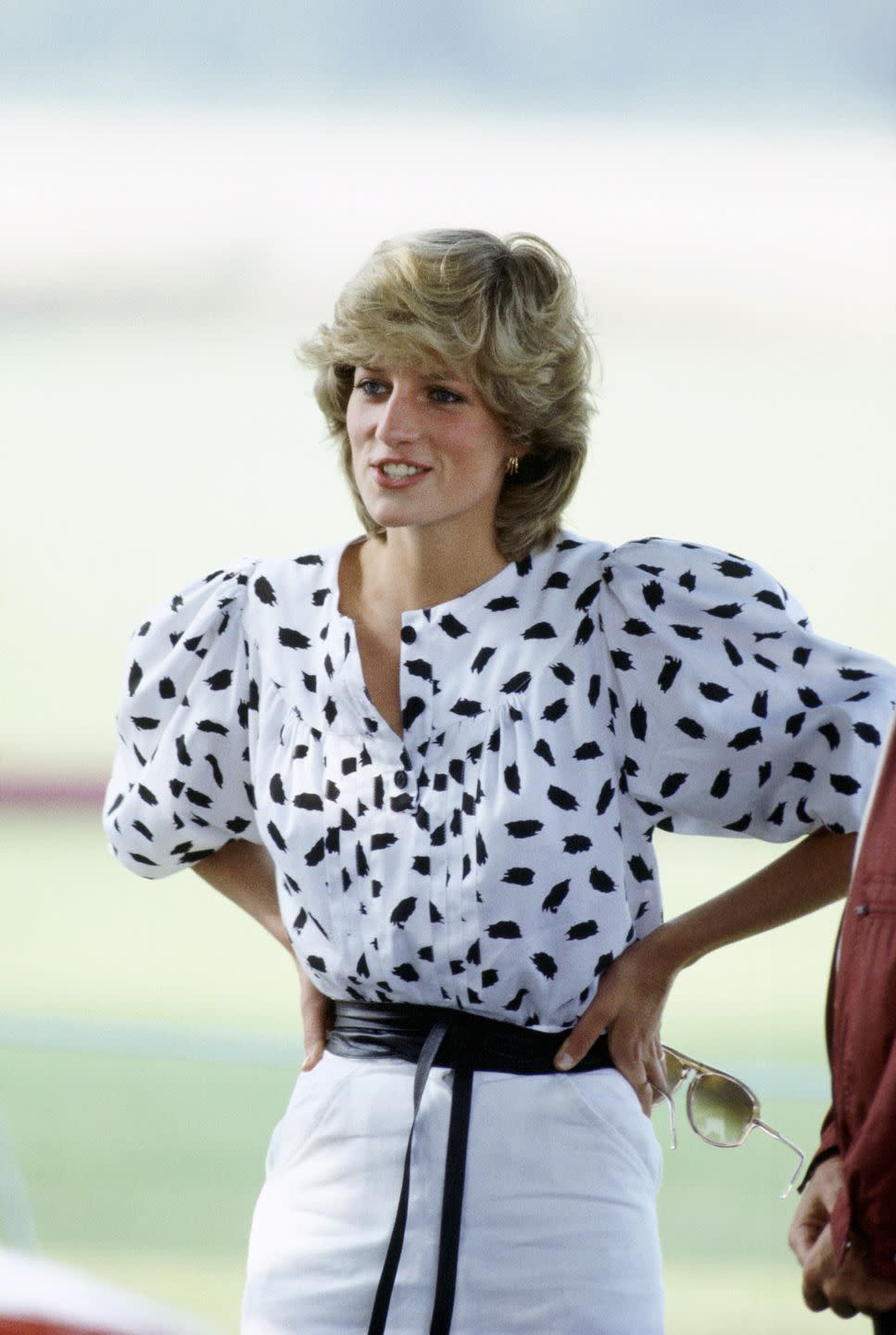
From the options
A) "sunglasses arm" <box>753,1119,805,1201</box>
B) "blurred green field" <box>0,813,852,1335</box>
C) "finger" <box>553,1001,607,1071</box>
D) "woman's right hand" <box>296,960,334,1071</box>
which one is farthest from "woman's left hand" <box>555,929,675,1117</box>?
"blurred green field" <box>0,813,852,1335</box>

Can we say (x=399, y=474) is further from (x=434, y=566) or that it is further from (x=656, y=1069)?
(x=656, y=1069)

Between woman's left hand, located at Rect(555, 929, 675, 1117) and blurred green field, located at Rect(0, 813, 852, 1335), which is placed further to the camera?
blurred green field, located at Rect(0, 813, 852, 1335)

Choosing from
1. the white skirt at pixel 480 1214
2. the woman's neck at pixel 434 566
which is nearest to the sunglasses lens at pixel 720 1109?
the white skirt at pixel 480 1214

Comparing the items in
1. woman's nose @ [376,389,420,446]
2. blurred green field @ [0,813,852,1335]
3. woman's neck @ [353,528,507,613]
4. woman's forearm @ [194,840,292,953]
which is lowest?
blurred green field @ [0,813,852,1335]

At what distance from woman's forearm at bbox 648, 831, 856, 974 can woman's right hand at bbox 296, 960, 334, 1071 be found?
34 centimetres

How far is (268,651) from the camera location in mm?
1756

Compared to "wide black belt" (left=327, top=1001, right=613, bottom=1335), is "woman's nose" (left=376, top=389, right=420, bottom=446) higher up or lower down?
higher up

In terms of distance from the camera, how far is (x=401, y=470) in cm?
163

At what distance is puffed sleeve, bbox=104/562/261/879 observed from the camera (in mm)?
1795

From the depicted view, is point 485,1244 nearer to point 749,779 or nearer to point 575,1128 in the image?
point 575,1128

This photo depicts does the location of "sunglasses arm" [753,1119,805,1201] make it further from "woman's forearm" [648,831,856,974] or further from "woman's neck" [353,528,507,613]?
"woman's neck" [353,528,507,613]

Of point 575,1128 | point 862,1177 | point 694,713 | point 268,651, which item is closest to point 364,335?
point 268,651

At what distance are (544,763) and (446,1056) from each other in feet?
0.94

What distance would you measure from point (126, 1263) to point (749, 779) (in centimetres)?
354
